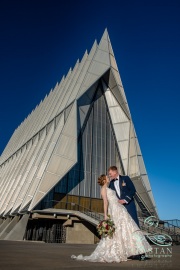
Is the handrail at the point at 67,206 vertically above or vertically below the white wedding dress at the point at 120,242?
above

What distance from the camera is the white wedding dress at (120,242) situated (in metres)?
4.34

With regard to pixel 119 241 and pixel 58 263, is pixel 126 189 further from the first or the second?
pixel 58 263

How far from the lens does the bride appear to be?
435 cm

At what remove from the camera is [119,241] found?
452 centimetres

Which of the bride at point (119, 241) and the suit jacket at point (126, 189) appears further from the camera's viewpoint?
the suit jacket at point (126, 189)

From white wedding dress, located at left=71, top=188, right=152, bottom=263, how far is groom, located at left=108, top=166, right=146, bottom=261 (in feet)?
0.47

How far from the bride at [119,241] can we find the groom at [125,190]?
13cm

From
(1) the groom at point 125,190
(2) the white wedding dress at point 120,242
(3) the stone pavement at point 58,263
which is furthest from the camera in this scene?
(1) the groom at point 125,190

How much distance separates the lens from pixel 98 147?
25.9 m

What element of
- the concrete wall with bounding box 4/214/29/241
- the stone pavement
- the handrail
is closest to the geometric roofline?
the concrete wall with bounding box 4/214/29/241

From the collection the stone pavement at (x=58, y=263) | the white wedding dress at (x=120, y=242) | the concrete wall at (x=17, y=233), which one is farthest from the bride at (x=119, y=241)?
the concrete wall at (x=17, y=233)

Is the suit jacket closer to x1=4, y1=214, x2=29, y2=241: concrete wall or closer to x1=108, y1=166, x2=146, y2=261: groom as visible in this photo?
x1=108, y1=166, x2=146, y2=261: groom

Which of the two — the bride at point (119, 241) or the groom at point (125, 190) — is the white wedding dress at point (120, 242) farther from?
the groom at point (125, 190)

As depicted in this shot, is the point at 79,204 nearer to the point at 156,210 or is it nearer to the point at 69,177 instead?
the point at 69,177
